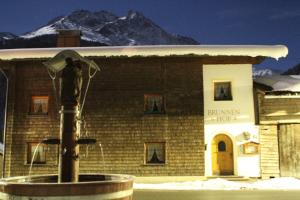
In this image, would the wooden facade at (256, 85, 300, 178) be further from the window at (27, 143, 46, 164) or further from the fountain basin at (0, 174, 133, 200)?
the fountain basin at (0, 174, 133, 200)

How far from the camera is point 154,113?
20.0m

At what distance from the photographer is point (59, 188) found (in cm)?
683

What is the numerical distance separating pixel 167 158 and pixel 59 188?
13.1 m

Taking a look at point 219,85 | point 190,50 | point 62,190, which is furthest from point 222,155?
point 62,190

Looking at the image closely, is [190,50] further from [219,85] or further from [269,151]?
[269,151]

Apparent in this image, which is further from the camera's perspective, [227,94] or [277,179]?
[227,94]

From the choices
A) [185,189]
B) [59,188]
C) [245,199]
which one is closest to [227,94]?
[185,189]

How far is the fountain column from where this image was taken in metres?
8.23

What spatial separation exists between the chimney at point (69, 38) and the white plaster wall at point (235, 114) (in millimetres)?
7284

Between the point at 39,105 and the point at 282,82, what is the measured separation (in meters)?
11.9

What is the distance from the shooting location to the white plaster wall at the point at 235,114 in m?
19.5

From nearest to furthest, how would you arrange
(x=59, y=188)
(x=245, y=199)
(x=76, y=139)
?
1. (x=59, y=188)
2. (x=76, y=139)
3. (x=245, y=199)

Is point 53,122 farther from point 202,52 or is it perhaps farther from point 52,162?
point 202,52

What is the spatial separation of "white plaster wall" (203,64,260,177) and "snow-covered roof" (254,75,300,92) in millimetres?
1464
